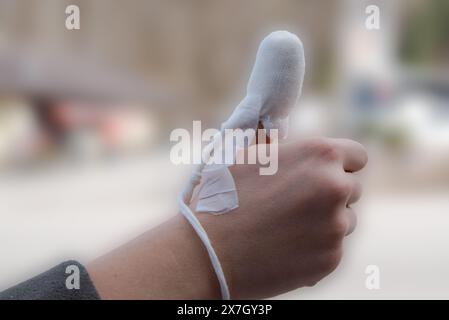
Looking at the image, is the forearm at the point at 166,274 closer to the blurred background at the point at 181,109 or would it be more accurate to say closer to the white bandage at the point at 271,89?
the white bandage at the point at 271,89

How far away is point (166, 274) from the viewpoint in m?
0.32

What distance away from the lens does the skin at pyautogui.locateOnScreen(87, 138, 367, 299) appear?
1.06 ft

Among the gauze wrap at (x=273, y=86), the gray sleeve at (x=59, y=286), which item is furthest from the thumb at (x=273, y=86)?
the gray sleeve at (x=59, y=286)

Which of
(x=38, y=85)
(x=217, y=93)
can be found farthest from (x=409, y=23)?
(x=38, y=85)

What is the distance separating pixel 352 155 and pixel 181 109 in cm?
564

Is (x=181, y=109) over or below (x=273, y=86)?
below

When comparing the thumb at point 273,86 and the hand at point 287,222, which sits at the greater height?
the thumb at point 273,86

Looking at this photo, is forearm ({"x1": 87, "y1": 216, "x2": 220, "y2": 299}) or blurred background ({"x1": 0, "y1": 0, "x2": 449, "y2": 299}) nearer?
forearm ({"x1": 87, "y1": 216, "x2": 220, "y2": 299})

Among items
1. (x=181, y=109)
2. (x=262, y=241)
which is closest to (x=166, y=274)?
(x=262, y=241)

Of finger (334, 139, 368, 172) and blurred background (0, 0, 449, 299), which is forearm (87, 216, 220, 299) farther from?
blurred background (0, 0, 449, 299)

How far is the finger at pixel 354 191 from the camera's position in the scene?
0.34 meters

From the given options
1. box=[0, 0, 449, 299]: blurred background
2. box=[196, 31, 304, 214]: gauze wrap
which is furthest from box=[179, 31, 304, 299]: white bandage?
box=[0, 0, 449, 299]: blurred background

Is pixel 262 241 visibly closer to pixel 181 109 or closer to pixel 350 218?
pixel 350 218
